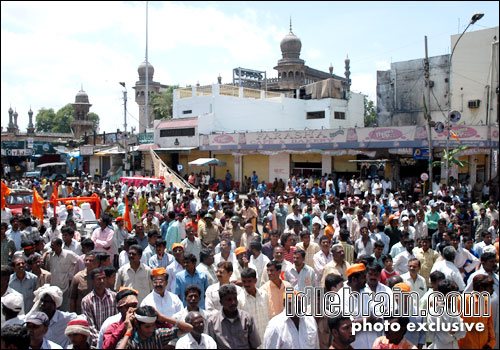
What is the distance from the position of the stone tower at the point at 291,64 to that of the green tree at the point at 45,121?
55.5m

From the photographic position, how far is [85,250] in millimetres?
6566

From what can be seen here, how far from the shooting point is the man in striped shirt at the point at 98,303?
4730 millimetres

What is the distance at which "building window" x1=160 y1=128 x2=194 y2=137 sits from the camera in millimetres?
30453

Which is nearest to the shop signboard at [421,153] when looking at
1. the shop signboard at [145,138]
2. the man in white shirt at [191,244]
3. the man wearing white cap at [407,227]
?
the man wearing white cap at [407,227]

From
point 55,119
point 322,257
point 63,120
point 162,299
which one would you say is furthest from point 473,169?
point 55,119

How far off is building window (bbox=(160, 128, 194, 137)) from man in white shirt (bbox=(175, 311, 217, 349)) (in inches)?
1062

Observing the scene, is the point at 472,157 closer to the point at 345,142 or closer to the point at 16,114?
the point at 345,142

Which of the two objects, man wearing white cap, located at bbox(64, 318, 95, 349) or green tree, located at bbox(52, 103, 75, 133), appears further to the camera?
green tree, located at bbox(52, 103, 75, 133)

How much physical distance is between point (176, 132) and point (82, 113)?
1370 inches

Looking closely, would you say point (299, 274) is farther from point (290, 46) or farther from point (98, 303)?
point (290, 46)

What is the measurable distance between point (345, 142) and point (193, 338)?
19.7 metres

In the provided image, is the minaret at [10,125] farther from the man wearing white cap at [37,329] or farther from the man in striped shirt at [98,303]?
the man wearing white cap at [37,329]

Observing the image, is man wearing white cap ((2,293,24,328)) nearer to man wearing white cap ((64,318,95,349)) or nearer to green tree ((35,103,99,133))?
man wearing white cap ((64,318,95,349))

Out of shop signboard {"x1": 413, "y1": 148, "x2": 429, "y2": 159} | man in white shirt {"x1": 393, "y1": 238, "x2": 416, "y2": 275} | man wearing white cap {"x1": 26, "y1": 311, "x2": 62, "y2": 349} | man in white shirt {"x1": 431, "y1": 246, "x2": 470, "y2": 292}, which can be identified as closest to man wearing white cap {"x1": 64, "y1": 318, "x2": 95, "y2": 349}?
man wearing white cap {"x1": 26, "y1": 311, "x2": 62, "y2": 349}
